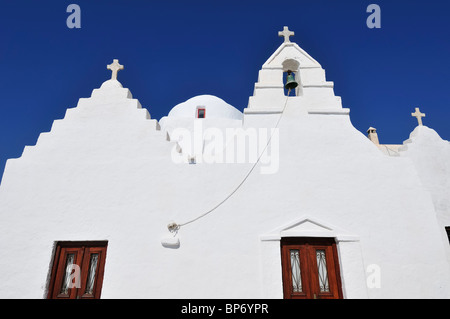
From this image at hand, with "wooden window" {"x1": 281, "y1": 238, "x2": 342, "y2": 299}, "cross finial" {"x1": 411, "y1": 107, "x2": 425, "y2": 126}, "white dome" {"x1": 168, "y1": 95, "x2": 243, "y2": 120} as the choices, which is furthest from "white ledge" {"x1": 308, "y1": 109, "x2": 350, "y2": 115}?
"white dome" {"x1": 168, "y1": 95, "x2": 243, "y2": 120}

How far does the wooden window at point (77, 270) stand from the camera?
17.5 ft

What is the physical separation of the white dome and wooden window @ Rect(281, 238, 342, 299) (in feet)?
28.5

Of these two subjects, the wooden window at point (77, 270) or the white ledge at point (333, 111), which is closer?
the wooden window at point (77, 270)

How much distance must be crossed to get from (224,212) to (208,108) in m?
8.62

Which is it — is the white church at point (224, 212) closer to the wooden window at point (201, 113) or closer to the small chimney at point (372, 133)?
the wooden window at point (201, 113)

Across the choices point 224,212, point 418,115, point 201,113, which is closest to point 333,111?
point 418,115

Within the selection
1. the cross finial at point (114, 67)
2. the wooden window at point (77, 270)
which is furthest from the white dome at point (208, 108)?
the wooden window at point (77, 270)

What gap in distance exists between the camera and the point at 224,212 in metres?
5.70

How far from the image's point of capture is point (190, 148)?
10430 mm

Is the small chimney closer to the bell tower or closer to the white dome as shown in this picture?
the white dome

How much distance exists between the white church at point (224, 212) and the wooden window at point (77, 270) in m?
0.02

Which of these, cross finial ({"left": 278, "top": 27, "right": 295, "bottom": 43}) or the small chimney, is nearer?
cross finial ({"left": 278, "top": 27, "right": 295, "bottom": 43})

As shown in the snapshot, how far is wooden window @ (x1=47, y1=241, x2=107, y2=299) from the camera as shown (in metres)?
5.32
